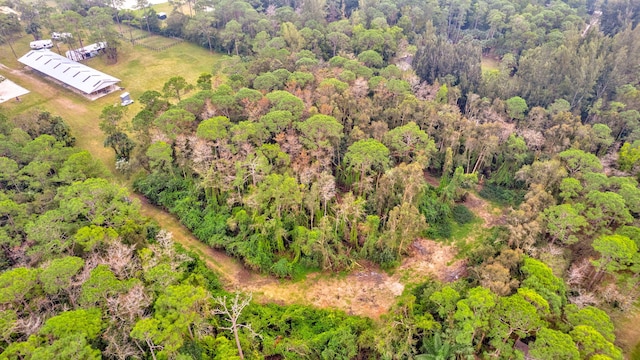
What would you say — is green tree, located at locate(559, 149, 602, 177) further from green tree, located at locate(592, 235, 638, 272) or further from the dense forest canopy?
green tree, located at locate(592, 235, 638, 272)

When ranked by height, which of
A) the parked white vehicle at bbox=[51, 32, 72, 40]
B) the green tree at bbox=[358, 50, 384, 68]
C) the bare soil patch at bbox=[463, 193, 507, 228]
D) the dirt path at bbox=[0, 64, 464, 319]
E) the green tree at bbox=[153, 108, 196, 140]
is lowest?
the dirt path at bbox=[0, 64, 464, 319]

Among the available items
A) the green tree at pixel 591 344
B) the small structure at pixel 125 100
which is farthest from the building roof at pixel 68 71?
the green tree at pixel 591 344

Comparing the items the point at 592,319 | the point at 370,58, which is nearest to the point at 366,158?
the point at 592,319

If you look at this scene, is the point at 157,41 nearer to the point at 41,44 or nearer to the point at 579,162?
the point at 41,44

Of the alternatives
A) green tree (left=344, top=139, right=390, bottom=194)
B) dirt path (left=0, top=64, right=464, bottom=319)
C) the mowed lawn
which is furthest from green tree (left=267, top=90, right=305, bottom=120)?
the mowed lawn

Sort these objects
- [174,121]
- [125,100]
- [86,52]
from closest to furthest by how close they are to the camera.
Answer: [174,121] < [125,100] < [86,52]

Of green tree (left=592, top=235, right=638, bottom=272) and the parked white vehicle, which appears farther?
the parked white vehicle
